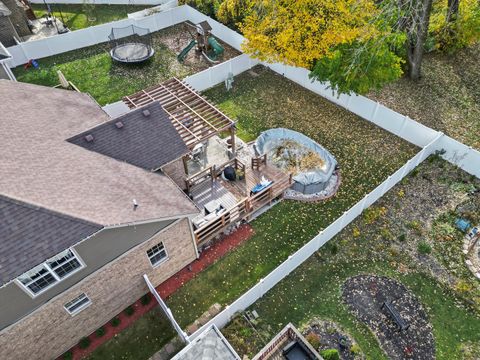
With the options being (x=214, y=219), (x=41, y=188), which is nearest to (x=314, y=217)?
(x=214, y=219)

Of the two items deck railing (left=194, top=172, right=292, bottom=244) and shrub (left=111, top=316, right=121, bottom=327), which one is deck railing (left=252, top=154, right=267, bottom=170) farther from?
shrub (left=111, top=316, right=121, bottom=327)

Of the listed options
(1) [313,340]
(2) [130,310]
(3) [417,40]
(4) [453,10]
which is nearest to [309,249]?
(1) [313,340]

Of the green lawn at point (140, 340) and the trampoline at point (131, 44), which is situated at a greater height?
the trampoline at point (131, 44)

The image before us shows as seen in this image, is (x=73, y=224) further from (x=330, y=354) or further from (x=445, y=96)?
(x=445, y=96)

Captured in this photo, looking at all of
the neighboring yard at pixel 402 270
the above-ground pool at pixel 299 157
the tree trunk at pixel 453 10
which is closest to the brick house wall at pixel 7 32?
the above-ground pool at pixel 299 157

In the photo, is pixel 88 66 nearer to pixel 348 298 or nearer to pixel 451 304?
pixel 348 298

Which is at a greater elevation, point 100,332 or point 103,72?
point 103,72

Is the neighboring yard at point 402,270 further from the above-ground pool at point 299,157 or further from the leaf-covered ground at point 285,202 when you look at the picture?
the above-ground pool at point 299,157
